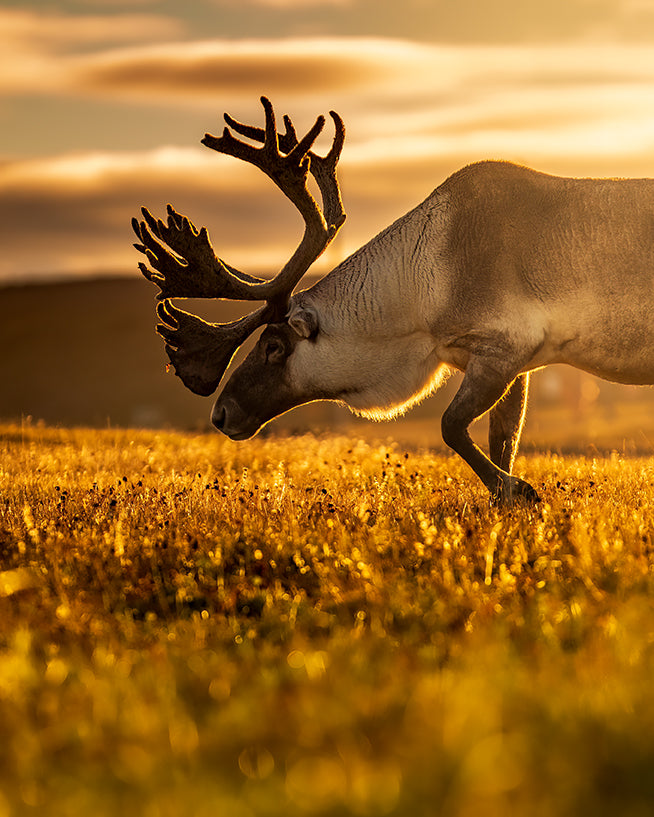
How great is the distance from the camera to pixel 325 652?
3.96 m

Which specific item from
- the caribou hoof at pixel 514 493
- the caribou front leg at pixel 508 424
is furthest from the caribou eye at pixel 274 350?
the caribou hoof at pixel 514 493

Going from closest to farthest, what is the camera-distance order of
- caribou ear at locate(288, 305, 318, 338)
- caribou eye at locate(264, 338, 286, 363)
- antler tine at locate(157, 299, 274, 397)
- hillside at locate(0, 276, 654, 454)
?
caribou ear at locate(288, 305, 318, 338) → caribou eye at locate(264, 338, 286, 363) → antler tine at locate(157, 299, 274, 397) → hillside at locate(0, 276, 654, 454)

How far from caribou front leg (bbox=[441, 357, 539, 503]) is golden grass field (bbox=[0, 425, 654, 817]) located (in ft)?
0.82

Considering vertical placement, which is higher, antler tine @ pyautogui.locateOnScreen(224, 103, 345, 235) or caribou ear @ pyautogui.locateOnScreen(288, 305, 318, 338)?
antler tine @ pyautogui.locateOnScreen(224, 103, 345, 235)

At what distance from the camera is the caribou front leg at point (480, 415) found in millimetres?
7699

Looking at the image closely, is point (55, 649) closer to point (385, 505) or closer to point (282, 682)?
point (282, 682)

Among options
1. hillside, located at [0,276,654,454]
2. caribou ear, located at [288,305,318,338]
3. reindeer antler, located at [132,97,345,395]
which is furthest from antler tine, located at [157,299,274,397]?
hillside, located at [0,276,654,454]

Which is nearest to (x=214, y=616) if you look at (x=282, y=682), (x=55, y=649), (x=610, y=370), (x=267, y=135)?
(x=55, y=649)

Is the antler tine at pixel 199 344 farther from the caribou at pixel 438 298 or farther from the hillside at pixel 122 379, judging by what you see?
the hillside at pixel 122 379

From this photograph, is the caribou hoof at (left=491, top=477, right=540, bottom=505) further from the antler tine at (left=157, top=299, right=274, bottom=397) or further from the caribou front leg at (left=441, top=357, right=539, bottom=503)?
the antler tine at (left=157, top=299, right=274, bottom=397)

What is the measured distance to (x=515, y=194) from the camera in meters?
7.90

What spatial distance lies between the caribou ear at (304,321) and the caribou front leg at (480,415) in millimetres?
1389

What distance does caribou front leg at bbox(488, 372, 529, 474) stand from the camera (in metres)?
8.77

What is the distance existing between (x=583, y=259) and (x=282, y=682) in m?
4.93
